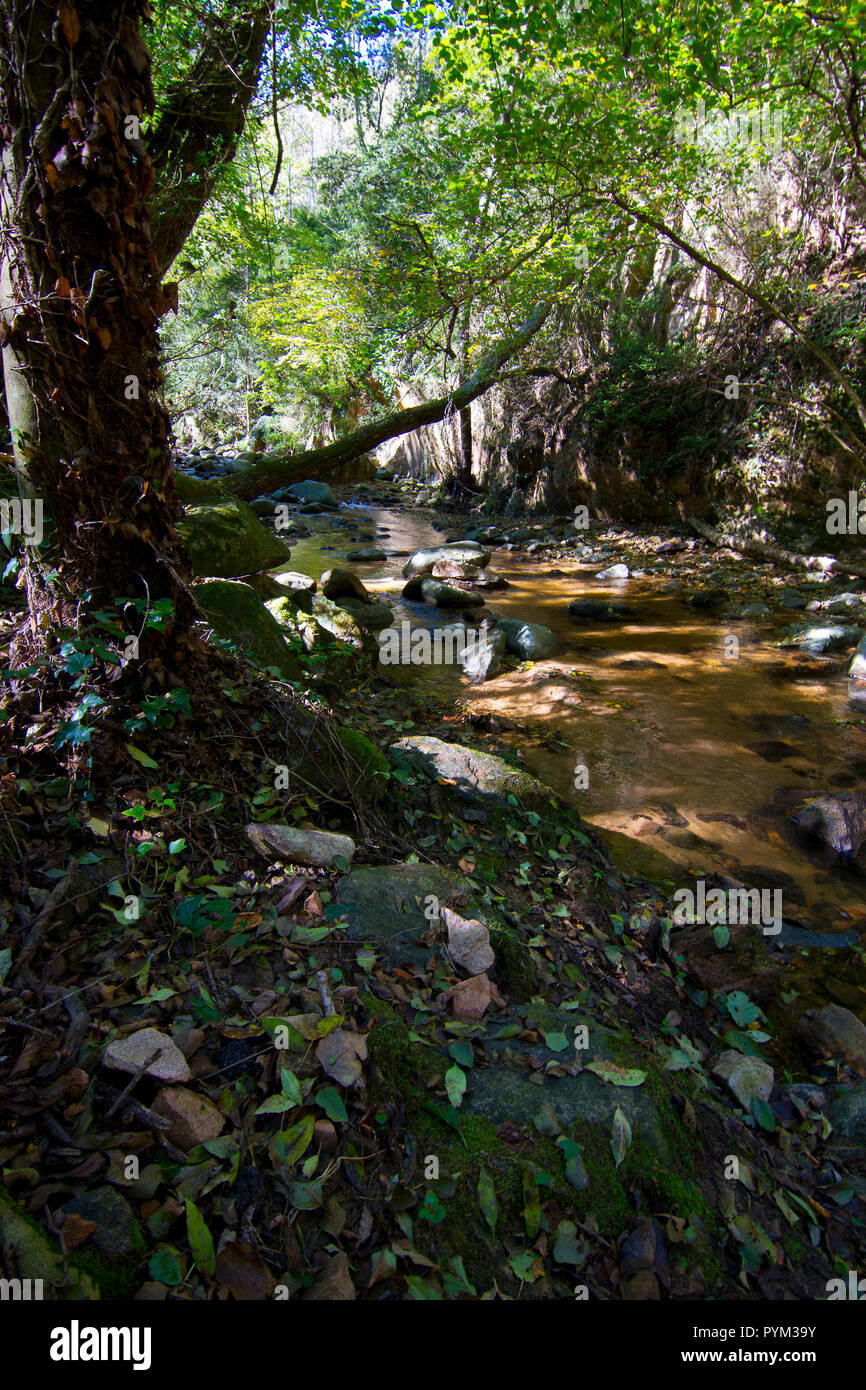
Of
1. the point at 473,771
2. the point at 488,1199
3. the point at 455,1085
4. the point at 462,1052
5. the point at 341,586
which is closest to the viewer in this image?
the point at 488,1199

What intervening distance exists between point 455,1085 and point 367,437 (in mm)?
11288

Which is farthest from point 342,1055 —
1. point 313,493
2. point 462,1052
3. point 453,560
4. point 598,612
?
point 313,493

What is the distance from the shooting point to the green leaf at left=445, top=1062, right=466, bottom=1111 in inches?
84.4

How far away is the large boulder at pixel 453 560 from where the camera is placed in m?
12.9

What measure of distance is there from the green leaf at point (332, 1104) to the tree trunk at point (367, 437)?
9664 mm

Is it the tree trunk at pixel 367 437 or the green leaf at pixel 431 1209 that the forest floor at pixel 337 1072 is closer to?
the green leaf at pixel 431 1209

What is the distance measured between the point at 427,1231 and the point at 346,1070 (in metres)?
0.45

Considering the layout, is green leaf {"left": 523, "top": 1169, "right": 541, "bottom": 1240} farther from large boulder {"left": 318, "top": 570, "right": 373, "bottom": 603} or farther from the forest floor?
large boulder {"left": 318, "top": 570, "right": 373, "bottom": 603}

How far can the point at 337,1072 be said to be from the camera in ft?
6.73

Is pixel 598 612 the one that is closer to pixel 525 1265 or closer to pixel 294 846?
pixel 294 846

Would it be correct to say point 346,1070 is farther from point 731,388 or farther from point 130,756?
point 731,388

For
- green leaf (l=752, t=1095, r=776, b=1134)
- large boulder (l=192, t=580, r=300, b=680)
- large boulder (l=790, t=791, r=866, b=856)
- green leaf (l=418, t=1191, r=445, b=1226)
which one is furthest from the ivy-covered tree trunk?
large boulder (l=790, t=791, r=866, b=856)

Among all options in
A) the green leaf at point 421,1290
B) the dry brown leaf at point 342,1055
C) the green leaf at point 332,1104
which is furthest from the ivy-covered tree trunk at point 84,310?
the green leaf at point 421,1290
